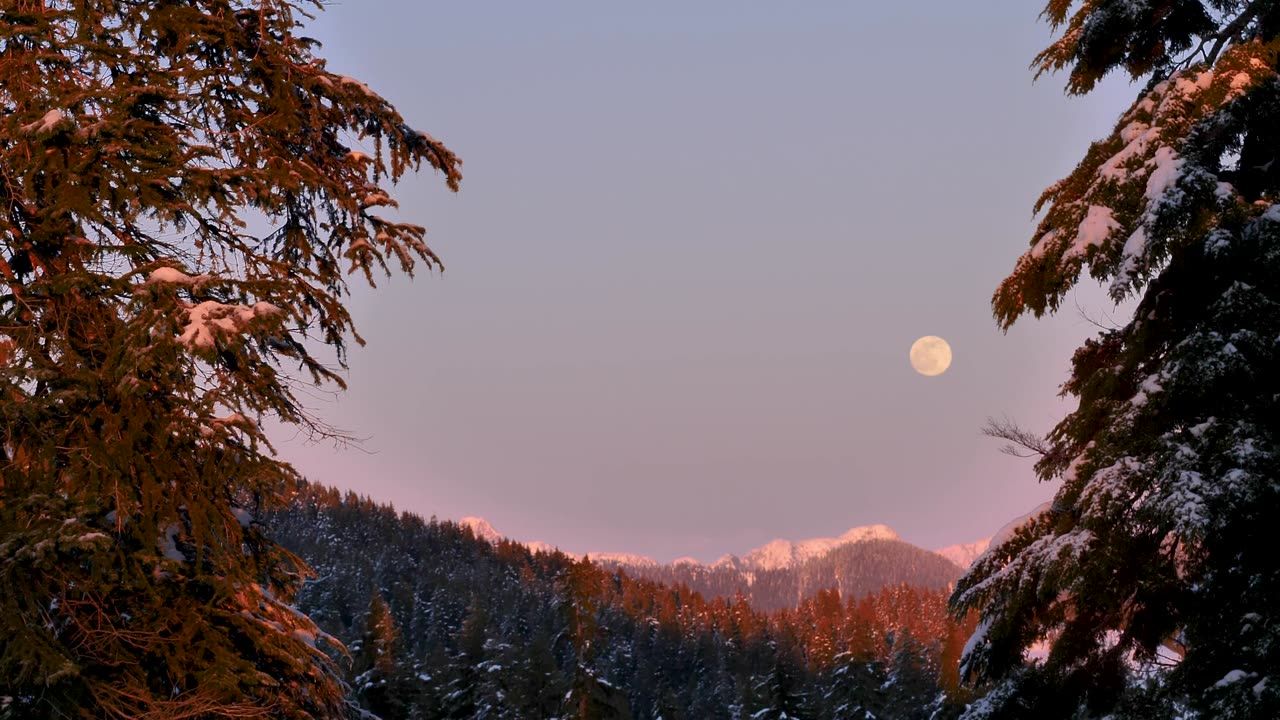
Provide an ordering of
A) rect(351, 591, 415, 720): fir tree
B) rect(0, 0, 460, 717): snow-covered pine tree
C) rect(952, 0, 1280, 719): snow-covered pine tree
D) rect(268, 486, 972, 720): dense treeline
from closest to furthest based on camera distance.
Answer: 1. rect(0, 0, 460, 717): snow-covered pine tree
2. rect(952, 0, 1280, 719): snow-covered pine tree
3. rect(351, 591, 415, 720): fir tree
4. rect(268, 486, 972, 720): dense treeline

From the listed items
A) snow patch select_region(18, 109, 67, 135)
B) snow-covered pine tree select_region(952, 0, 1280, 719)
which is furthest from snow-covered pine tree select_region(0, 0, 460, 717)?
snow-covered pine tree select_region(952, 0, 1280, 719)

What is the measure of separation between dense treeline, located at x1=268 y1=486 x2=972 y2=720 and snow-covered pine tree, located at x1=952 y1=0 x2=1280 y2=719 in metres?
1.99

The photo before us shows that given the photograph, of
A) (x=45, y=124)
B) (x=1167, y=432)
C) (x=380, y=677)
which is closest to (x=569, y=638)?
(x=380, y=677)

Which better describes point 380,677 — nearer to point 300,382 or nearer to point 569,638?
point 569,638

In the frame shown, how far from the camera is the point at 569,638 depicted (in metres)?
37.0

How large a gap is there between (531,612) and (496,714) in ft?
270

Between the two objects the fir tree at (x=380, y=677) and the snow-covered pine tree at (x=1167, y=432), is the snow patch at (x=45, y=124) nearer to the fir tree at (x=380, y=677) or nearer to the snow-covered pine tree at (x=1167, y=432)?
the snow-covered pine tree at (x=1167, y=432)

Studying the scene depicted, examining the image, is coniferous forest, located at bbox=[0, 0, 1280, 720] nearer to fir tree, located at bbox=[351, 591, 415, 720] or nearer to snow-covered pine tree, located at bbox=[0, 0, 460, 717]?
snow-covered pine tree, located at bbox=[0, 0, 460, 717]

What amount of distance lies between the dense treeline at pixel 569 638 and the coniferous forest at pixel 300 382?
737mm

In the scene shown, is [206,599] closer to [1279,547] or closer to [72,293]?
[72,293]

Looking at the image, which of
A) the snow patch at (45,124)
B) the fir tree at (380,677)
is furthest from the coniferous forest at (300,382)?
the fir tree at (380,677)

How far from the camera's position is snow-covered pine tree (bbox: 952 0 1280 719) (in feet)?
19.3

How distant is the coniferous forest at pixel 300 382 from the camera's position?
4461mm

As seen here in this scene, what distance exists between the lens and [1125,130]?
273 inches
